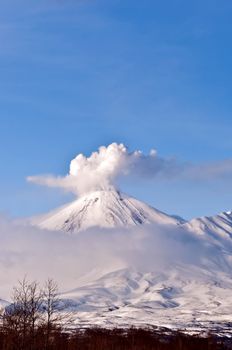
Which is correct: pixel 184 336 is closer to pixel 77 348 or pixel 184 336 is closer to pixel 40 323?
pixel 77 348

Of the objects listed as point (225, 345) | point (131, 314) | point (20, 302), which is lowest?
point (20, 302)

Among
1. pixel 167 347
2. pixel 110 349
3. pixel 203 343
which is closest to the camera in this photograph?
pixel 110 349

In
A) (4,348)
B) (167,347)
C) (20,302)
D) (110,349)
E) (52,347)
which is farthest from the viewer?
(167,347)

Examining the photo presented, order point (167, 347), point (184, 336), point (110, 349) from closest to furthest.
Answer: point (110, 349) < point (167, 347) < point (184, 336)

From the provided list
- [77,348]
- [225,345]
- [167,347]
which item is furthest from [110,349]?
[225,345]

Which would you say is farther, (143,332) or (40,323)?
(143,332)

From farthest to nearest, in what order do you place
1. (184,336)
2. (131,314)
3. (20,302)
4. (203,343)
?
(131,314)
(184,336)
(203,343)
(20,302)

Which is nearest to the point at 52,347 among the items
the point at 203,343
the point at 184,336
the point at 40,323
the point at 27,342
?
the point at 40,323

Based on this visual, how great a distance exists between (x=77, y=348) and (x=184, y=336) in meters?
51.2

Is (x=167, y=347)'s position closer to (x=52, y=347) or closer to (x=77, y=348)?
(x=77, y=348)

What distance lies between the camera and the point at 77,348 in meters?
47.2

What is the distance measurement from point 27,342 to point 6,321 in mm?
1649

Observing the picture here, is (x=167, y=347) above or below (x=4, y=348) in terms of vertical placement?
above

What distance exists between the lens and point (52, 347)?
40344 millimetres
